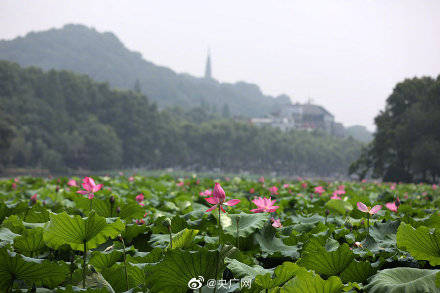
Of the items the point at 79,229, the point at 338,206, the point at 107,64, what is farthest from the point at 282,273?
the point at 107,64

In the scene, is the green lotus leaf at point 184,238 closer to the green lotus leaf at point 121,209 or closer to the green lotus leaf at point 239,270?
the green lotus leaf at point 239,270

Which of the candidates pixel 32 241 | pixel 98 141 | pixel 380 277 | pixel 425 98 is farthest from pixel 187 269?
pixel 98 141

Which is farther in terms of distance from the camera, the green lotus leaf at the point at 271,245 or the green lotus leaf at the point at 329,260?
the green lotus leaf at the point at 271,245

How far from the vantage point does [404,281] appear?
55.6 inches

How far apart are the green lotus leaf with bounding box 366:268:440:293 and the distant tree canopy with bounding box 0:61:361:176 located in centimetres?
3608

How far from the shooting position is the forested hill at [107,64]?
164 m

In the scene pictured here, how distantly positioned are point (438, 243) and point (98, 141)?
165 ft

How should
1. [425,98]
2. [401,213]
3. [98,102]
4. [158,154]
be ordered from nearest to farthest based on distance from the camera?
[401,213] < [425,98] < [98,102] < [158,154]

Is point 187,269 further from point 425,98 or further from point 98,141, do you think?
point 98,141

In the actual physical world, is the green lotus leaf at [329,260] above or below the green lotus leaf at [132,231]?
above

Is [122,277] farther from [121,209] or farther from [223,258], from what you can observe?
[121,209]

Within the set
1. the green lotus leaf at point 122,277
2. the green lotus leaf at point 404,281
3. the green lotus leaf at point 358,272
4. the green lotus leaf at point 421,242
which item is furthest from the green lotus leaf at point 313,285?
the green lotus leaf at point 122,277

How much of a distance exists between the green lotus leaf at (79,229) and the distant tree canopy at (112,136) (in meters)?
35.3

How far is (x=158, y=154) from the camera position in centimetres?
5788
